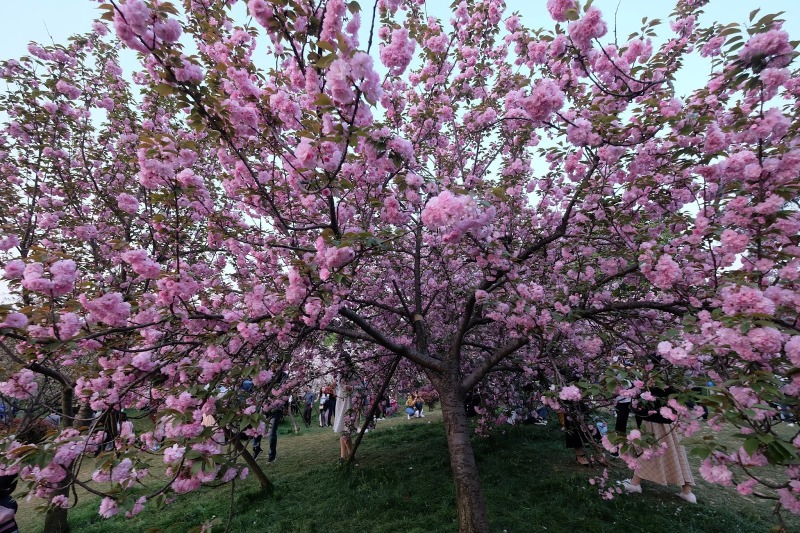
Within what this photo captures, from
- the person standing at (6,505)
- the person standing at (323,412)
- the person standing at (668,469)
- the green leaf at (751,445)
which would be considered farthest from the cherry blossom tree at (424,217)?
the person standing at (323,412)

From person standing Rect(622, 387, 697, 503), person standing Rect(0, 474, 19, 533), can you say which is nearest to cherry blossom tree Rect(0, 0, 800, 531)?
person standing Rect(0, 474, 19, 533)

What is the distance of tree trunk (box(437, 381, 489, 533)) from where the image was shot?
421 centimetres

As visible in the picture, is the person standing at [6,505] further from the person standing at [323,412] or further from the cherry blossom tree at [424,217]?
the person standing at [323,412]

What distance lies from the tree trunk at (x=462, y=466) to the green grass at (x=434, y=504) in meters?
0.90

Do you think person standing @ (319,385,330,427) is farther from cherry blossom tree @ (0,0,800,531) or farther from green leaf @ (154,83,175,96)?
green leaf @ (154,83,175,96)

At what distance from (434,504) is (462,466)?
180cm

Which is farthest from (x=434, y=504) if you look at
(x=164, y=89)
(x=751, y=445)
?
(x=164, y=89)

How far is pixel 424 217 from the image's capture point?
8.75 ft

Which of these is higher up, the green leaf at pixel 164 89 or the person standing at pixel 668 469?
the green leaf at pixel 164 89

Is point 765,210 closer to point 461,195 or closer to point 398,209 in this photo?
point 461,195

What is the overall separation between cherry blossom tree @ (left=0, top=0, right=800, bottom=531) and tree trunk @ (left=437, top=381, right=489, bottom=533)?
0.03 metres

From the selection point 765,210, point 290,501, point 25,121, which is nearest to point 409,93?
point 765,210

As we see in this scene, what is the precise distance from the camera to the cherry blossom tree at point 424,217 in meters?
2.45

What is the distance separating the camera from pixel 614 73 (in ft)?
12.5
